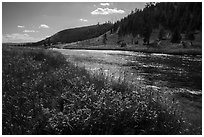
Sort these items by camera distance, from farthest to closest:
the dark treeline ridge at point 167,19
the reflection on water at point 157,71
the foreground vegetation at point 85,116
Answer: the dark treeline ridge at point 167,19 < the reflection on water at point 157,71 < the foreground vegetation at point 85,116

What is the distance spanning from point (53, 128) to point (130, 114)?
6.53ft

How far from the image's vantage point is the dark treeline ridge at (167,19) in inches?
4171

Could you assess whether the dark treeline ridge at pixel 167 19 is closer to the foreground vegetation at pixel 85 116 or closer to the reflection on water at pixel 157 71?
the reflection on water at pixel 157 71

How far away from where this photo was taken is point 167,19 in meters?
124

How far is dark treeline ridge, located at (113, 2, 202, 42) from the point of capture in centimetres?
10594

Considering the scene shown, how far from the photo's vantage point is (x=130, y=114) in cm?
538

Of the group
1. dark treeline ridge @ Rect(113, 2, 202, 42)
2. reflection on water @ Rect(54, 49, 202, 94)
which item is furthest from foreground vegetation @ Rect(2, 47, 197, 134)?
dark treeline ridge @ Rect(113, 2, 202, 42)

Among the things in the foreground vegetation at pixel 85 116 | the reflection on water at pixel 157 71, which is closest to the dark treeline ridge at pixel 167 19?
the reflection on water at pixel 157 71

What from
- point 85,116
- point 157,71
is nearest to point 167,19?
point 157,71

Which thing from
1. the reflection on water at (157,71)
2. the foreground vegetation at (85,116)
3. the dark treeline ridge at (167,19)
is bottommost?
the reflection on water at (157,71)

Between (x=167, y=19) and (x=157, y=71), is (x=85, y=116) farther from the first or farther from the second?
(x=167, y=19)

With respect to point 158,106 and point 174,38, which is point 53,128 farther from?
point 174,38

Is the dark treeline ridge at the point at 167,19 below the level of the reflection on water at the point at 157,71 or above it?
above

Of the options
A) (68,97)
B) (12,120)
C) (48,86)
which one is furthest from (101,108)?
(48,86)
